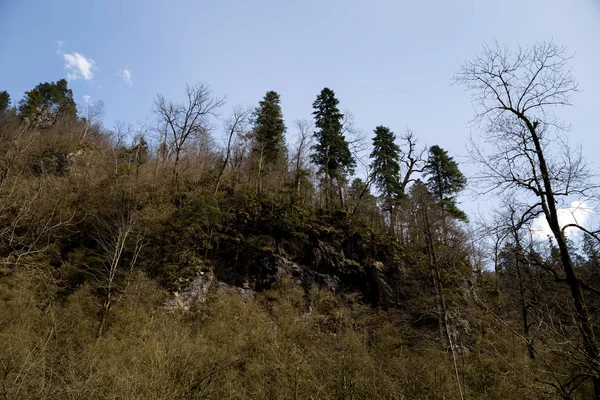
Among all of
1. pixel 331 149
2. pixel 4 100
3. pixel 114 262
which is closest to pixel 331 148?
pixel 331 149

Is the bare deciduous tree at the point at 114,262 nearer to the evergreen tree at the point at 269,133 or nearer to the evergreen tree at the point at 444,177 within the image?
the evergreen tree at the point at 269,133

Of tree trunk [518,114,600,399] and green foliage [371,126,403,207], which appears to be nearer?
tree trunk [518,114,600,399]

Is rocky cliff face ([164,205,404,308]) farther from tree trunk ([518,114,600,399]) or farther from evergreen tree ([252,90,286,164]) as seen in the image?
tree trunk ([518,114,600,399])

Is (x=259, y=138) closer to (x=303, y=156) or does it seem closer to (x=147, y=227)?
(x=303, y=156)

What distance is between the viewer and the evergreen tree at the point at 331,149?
27.5 meters

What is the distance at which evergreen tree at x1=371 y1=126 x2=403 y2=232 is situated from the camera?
84.4 feet

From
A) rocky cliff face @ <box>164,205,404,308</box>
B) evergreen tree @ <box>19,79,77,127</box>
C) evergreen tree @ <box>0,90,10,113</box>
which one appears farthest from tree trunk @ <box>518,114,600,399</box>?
evergreen tree @ <box>0,90,10,113</box>

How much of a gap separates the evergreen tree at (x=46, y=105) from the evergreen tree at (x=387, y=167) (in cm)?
3944

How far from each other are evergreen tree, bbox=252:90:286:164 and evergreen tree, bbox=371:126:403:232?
30.8ft

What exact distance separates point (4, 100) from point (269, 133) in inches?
1618

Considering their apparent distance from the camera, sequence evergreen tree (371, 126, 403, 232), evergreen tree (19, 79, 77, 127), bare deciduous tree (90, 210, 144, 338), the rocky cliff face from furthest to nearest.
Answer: evergreen tree (19, 79, 77, 127)
evergreen tree (371, 126, 403, 232)
the rocky cliff face
bare deciduous tree (90, 210, 144, 338)

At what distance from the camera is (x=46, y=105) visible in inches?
1533

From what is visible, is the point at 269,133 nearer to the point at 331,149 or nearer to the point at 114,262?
the point at 331,149

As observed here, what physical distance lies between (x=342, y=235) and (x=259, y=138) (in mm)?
12881
